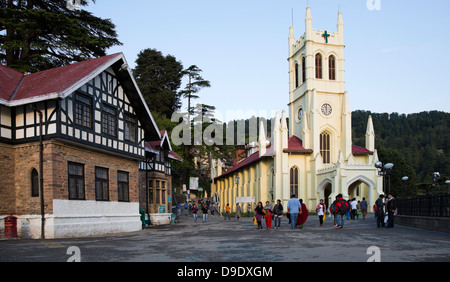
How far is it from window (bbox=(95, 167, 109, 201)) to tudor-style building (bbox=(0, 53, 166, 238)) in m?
0.05

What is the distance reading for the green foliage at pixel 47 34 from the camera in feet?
88.1

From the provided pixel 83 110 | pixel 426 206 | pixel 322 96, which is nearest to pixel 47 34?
pixel 83 110

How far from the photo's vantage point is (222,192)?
3157 inches

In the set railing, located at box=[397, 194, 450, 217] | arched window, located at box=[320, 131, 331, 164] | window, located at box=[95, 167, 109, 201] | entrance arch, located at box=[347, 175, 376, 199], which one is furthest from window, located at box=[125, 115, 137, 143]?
arched window, located at box=[320, 131, 331, 164]

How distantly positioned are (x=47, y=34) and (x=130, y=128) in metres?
11.6

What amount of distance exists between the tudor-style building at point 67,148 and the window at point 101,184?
0.16ft

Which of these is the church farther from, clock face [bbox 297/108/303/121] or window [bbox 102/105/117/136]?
window [bbox 102/105/117/136]

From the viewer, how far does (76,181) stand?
18750 mm

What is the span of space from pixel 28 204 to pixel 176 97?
4780 centimetres

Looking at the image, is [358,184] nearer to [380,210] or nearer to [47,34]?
[380,210]


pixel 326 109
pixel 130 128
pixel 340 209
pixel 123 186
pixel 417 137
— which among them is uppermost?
pixel 326 109

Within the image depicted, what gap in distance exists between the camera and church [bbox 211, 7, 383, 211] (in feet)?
162

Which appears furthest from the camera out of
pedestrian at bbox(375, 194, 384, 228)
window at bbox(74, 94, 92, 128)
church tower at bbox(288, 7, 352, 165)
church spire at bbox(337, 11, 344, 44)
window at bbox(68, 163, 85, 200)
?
church spire at bbox(337, 11, 344, 44)

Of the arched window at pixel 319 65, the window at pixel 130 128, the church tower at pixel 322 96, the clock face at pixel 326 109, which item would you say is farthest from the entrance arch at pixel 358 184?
the window at pixel 130 128
